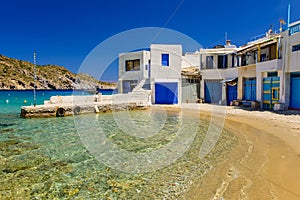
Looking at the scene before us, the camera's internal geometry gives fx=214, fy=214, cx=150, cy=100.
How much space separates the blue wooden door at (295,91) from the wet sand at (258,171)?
5.80m

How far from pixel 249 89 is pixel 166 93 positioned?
30.6 feet

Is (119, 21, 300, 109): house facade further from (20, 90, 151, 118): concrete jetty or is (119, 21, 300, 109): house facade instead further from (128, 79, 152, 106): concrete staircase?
(20, 90, 151, 118): concrete jetty

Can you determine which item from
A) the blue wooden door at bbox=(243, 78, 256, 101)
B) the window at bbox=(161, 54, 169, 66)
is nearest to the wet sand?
the blue wooden door at bbox=(243, 78, 256, 101)

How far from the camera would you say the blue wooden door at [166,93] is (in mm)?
26013

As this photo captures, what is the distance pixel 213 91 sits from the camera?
25844 mm

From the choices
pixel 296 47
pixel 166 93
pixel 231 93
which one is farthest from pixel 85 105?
pixel 296 47

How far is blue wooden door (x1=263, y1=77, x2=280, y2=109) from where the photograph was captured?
17.0 m

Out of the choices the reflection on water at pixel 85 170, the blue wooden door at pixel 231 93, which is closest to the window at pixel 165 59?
the blue wooden door at pixel 231 93

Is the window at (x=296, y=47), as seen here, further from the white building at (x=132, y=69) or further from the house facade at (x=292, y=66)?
the white building at (x=132, y=69)

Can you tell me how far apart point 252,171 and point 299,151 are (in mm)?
2987

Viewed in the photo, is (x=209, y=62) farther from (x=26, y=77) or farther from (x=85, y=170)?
(x=26, y=77)

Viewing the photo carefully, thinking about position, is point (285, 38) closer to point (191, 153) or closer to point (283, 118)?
point (283, 118)

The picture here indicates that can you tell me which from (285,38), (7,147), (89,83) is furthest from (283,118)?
(89,83)

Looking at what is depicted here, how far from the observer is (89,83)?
7775cm
